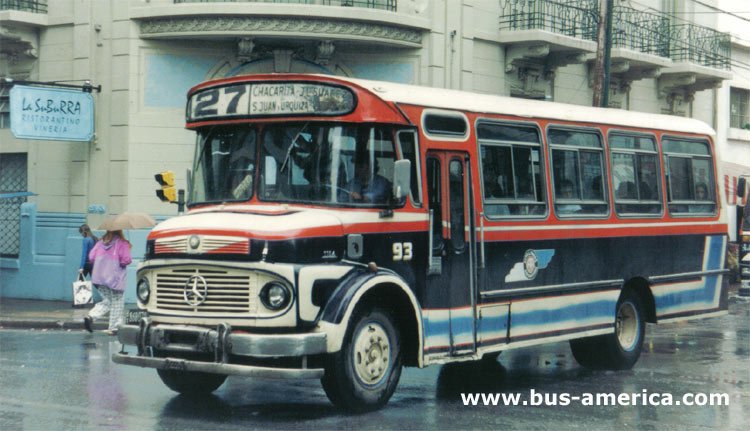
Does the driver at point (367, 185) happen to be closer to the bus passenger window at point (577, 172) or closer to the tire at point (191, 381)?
the tire at point (191, 381)

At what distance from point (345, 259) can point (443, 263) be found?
1.30 metres

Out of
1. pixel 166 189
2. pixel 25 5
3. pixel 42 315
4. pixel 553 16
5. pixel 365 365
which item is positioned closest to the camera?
pixel 365 365

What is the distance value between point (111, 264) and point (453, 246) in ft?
23.4

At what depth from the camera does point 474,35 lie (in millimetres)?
24250

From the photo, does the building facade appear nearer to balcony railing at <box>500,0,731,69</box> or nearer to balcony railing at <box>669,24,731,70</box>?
balcony railing at <box>500,0,731,69</box>

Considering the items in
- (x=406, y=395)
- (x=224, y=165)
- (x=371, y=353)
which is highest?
(x=224, y=165)

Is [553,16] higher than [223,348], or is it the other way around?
[553,16]

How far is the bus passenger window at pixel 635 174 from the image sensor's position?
1350 centimetres

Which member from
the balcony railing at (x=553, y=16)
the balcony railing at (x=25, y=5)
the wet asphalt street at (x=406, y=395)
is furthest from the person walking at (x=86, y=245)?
the balcony railing at (x=553, y=16)

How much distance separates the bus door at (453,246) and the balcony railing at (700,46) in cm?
2093

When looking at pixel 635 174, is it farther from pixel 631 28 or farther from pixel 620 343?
pixel 631 28

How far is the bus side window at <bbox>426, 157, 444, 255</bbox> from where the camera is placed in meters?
10.7

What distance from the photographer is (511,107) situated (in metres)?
12.0

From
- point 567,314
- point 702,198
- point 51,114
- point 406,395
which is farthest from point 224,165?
point 51,114
